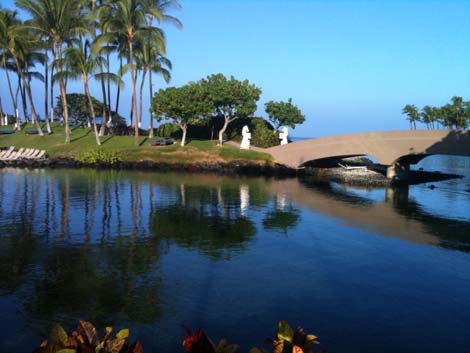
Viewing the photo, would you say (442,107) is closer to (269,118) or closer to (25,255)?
(269,118)

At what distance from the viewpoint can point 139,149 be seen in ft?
170

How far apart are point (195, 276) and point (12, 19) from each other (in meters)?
57.9

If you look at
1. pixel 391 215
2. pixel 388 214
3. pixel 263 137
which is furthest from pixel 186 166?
pixel 391 215

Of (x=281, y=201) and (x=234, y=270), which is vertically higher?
(x=281, y=201)

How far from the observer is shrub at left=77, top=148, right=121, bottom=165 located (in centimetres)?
4946

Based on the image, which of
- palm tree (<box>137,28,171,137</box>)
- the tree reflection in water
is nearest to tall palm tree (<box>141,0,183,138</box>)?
palm tree (<box>137,28,171,137</box>)

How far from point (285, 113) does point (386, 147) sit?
25.4 metres

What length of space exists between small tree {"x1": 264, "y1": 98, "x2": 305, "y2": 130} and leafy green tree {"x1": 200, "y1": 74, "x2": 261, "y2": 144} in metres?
9.48

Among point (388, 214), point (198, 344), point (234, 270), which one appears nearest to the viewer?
point (198, 344)

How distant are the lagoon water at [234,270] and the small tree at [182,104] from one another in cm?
2505

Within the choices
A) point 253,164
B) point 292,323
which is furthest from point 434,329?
point 253,164

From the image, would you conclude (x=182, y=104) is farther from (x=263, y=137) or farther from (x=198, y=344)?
(x=198, y=344)

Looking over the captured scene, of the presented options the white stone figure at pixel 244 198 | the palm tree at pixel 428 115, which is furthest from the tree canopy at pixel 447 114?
the white stone figure at pixel 244 198

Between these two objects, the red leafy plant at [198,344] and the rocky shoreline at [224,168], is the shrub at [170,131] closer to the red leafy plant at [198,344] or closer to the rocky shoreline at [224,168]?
the rocky shoreline at [224,168]
